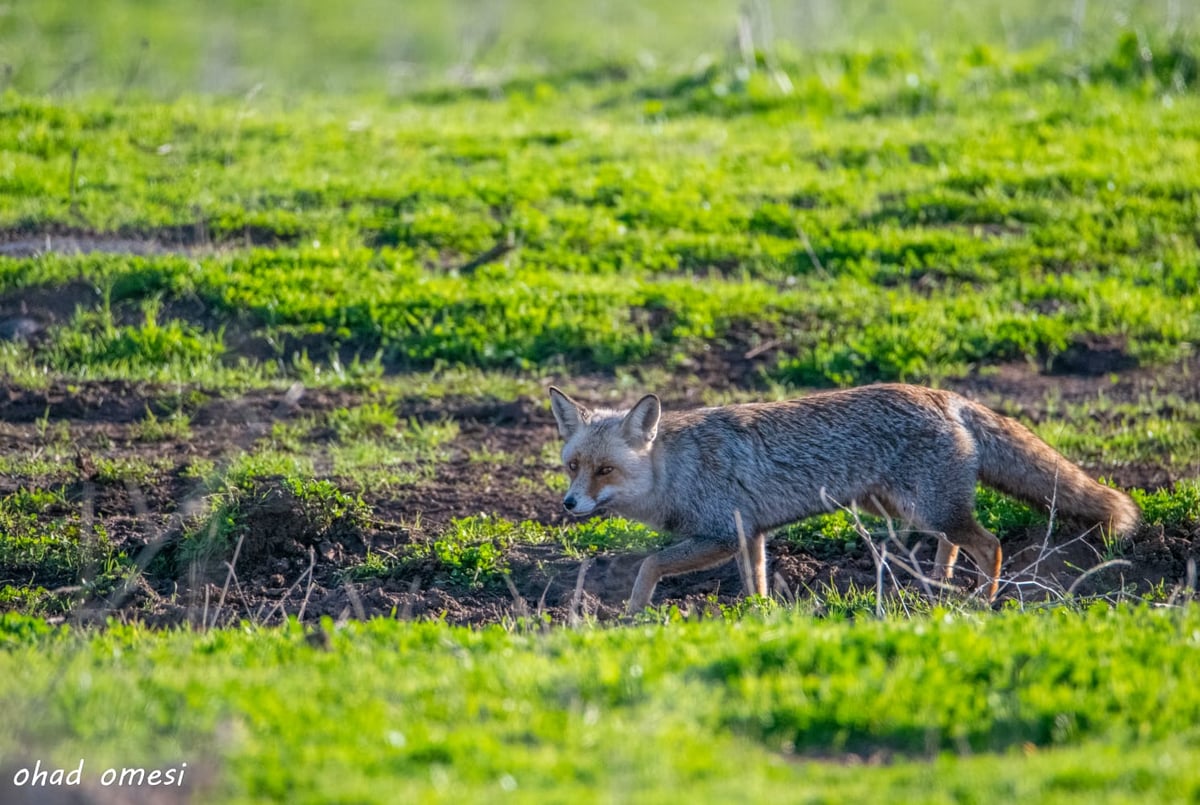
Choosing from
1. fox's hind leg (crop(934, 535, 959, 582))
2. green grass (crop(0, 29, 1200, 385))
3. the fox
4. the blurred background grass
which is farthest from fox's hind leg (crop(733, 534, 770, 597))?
the blurred background grass

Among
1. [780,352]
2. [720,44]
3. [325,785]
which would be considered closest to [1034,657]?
[325,785]

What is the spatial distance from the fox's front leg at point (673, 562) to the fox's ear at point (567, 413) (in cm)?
99

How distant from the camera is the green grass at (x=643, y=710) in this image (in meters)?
4.16

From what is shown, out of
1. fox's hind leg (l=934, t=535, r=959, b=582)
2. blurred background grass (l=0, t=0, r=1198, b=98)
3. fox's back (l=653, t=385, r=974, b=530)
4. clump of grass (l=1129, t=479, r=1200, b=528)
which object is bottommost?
fox's hind leg (l=934, t=535, r=959, b=582)

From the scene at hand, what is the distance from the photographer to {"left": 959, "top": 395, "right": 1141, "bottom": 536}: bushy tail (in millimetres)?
7652

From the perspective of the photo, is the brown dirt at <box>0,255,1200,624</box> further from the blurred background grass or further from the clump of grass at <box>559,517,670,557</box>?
the blurred background grass

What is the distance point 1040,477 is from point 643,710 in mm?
3961

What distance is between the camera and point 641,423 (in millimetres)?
7766

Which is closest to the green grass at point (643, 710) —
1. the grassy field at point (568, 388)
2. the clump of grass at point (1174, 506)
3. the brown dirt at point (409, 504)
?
the grassy field at point (568, 388)

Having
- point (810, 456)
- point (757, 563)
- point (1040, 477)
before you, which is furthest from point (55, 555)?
point (1040, 477)

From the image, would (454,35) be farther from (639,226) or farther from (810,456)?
(810,456)

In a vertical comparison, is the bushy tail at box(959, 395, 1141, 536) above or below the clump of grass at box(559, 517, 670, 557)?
above

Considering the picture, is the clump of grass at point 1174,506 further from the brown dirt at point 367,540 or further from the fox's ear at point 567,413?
the fox's ear at point 567,413

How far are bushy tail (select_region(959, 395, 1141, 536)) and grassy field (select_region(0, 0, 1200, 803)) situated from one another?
26 cm
